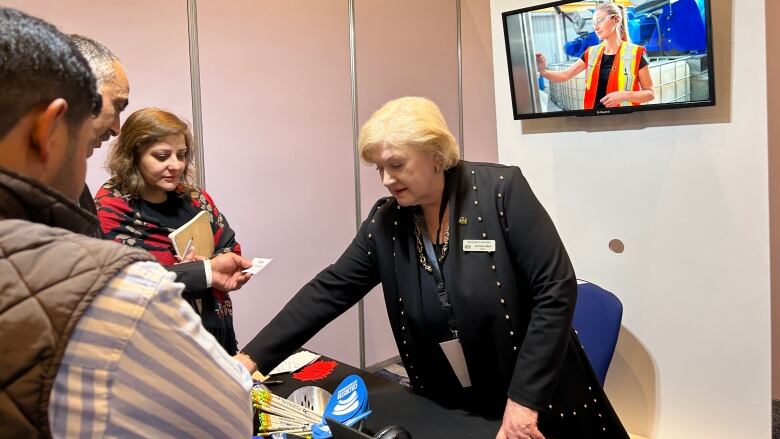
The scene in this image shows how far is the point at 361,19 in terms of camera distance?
3.70 meters

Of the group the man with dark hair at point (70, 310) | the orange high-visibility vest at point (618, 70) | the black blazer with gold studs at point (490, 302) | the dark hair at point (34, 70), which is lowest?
the black blazer with gold studs at point (490, 302)

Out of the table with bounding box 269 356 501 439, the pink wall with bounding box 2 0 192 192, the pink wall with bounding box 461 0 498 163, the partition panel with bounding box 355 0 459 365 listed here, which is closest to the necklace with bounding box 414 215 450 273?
the table with bounding box 269 356 501 439

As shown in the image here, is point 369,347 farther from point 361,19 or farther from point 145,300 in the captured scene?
point 145,300

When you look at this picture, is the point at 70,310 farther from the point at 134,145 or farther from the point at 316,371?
the point at 134,145

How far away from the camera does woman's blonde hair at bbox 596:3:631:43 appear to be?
2.43m

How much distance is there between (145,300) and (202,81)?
2561 mm

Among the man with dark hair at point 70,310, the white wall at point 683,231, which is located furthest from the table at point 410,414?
the white wall at point 683,231

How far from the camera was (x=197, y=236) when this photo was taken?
80.4 inches

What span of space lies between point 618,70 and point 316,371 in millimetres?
1762

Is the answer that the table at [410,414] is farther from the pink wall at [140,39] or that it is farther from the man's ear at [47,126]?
the pink wall at [140,39]

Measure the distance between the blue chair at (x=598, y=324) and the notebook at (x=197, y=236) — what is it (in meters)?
1.32

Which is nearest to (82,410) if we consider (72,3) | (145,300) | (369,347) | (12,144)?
(145,300)

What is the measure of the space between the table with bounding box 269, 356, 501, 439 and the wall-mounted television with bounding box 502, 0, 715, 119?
5.26 feet

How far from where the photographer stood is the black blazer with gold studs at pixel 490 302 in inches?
60.0
